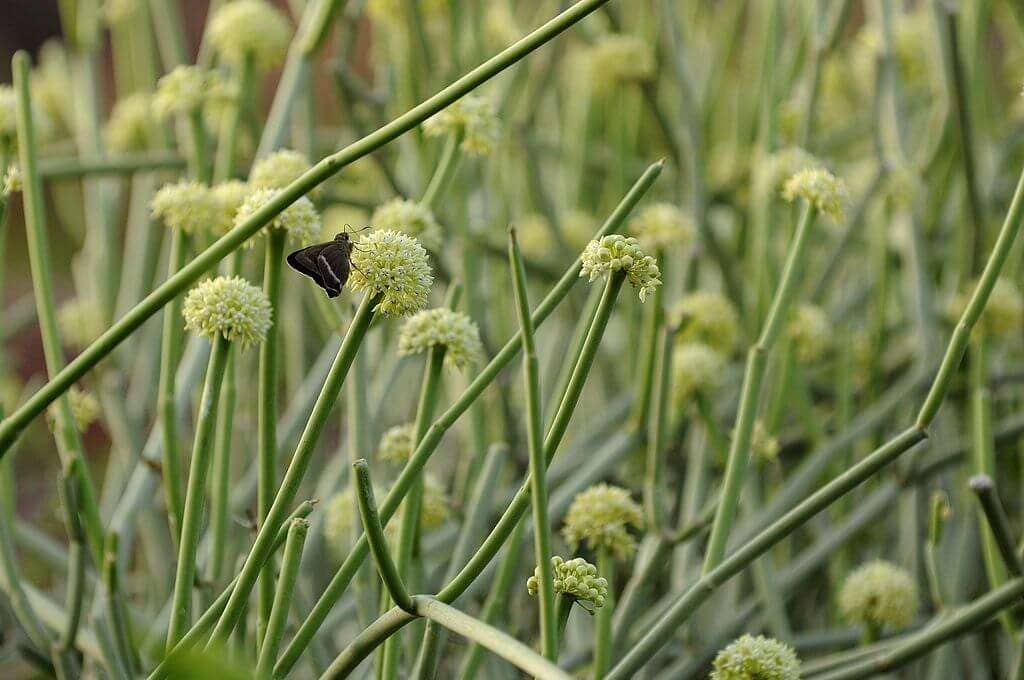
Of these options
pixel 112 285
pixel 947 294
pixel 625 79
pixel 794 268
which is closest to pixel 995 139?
pixel 947 294

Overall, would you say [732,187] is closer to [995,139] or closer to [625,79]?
[625,79]

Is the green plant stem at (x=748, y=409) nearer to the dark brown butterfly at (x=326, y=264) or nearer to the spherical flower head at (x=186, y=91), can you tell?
the dark brown butterfly at (x=326, y=264)

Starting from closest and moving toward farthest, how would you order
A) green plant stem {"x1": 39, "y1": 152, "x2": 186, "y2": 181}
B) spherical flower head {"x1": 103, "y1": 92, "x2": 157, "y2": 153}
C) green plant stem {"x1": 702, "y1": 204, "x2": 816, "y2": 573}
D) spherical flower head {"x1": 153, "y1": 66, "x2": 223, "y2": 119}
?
green plant stem {"x1": 702, "y1": 204, "x2": 816, "y2": 573} → spherical flower head {"x1": 153, "y1": 66, "x2": 223, "y2": 119} → green plant stem {"x1": 39, "y1": 152, "x2": 186, "y2": 181} → spherical flower head {"x1": 103, "y1": 92, "x2": 157, "y2": 153}

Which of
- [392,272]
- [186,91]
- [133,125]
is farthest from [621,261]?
[133,125]

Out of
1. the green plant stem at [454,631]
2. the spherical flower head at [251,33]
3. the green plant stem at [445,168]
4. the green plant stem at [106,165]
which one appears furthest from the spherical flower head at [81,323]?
the green plant stem at [454,631]

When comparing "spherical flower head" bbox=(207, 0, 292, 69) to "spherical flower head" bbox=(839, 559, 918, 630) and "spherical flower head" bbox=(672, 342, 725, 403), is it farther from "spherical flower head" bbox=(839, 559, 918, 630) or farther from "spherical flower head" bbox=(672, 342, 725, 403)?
"spherical flower head" bbox=(839, 559, 918, 630)

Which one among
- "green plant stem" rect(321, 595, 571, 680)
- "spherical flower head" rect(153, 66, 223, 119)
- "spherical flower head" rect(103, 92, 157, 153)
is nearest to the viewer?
"green plant stem" rect(321, 595, 571, 680)

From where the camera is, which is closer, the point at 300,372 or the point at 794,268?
the point at 794,268

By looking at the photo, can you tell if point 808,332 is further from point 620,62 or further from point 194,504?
point 194,504

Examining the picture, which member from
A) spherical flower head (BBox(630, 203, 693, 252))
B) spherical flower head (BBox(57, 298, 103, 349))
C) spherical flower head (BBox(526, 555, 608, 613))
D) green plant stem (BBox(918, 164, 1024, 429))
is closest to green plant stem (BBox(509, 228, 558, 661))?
spherical flower head (BBox(526, 555, 608, 613))
